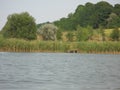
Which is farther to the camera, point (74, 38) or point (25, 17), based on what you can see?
point (74, 38)

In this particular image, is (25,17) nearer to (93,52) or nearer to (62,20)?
(93,52)

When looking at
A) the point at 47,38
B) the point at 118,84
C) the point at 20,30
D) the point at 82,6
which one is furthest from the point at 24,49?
the point at 82,6

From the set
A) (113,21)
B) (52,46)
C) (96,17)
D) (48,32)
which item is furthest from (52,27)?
(96,17)

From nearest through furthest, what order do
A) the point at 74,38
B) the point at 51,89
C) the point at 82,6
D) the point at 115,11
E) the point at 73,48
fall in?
1. the point at 51,89
2. the point at 73,48
3. the point at 74,38
4. the point at 115,11
5. the point at 82,6

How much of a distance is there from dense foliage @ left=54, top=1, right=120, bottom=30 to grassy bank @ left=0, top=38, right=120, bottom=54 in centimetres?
4979

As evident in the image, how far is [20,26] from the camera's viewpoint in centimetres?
8231

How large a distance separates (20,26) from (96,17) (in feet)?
148

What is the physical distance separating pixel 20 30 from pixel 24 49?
18.5 metres

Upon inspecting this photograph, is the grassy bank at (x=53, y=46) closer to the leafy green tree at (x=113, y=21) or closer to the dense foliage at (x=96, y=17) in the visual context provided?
the leafy green tree at (x=113, y=21)

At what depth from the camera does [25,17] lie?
81.9 meters

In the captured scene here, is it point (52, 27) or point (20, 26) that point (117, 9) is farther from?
point (20, 26)

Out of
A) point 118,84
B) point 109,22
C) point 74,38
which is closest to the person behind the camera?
point 118,84

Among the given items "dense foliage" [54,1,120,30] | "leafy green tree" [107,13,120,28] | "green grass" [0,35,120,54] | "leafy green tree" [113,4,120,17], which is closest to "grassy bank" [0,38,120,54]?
"green grass" [0,35,120,54]

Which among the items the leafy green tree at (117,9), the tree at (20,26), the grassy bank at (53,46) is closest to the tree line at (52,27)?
the tree at (20,26)
